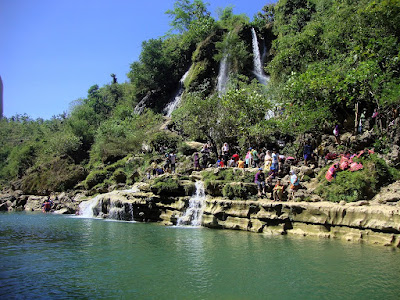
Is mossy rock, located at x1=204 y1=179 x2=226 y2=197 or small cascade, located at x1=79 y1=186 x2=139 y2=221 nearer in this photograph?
mossy rock, located at x1=204 y1=179 x2=226 y2=197

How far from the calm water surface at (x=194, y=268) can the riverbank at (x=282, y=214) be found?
93cm

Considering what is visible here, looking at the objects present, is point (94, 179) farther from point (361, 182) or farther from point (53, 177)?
point (361, 182)

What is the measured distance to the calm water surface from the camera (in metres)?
7.27

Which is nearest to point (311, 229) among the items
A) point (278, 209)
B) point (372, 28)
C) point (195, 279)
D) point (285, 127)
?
point (278, 209)

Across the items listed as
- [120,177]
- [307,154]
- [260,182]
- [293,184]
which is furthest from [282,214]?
[120,177]

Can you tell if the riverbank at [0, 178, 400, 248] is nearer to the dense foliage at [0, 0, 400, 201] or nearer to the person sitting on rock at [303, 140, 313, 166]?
the dense foliage at [0, 0, 400, 201]

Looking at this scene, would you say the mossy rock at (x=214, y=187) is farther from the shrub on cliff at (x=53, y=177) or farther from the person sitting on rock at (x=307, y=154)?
the shrub on cliff at (x=53, y=177)

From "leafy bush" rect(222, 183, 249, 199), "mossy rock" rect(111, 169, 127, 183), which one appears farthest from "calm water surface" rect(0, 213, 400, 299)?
"mossy rock" rect(111, 169, 127, 183)

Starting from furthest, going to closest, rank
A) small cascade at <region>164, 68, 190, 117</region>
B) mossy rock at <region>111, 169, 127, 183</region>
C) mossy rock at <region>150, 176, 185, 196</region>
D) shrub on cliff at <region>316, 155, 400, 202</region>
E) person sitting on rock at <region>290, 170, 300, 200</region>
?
small cascade at <region>164, 68, 190, 117</region>, mossy rock at <region>111, 169, 127, 183</region>, mossy rock at <region>150, 176, 185, 196</region>, person sitting on rock at <region>290, 170, 300, 200</region>, shrub on cliff at <region>316, 155, 400, 202</region>

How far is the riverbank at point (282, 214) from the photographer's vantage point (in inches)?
492

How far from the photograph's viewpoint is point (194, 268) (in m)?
9.14

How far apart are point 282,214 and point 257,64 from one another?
1149 inches

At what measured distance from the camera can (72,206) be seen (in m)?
29.4

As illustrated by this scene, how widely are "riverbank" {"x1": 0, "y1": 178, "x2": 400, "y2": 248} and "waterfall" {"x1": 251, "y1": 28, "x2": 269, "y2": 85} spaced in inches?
916
